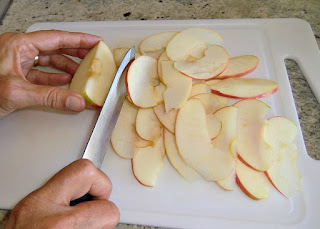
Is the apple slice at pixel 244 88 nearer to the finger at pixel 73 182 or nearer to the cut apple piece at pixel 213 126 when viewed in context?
the cut apple piece at pixel 213 126

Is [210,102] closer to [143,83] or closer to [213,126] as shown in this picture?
[213,126]

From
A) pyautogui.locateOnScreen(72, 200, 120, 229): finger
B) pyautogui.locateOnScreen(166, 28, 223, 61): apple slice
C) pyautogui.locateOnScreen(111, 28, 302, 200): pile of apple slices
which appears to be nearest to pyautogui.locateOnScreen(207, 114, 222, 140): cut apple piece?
pyautogui.locateOnScreen(111, 28, 302, 200): pile of apple slices

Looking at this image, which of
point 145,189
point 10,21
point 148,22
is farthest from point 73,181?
point 10,21

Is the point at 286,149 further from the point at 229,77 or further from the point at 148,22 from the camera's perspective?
the point at 148,22

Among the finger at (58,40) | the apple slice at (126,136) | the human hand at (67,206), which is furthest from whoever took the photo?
the finger at (58,40)

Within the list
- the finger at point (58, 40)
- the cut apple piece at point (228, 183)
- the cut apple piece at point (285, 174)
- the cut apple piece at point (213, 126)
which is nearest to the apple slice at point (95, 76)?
the finger at point (58, 40)

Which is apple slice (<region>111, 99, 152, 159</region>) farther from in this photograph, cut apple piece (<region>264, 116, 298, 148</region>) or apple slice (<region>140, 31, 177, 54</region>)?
cut apple piece (<region>264, 116, 298, 148</region>)
